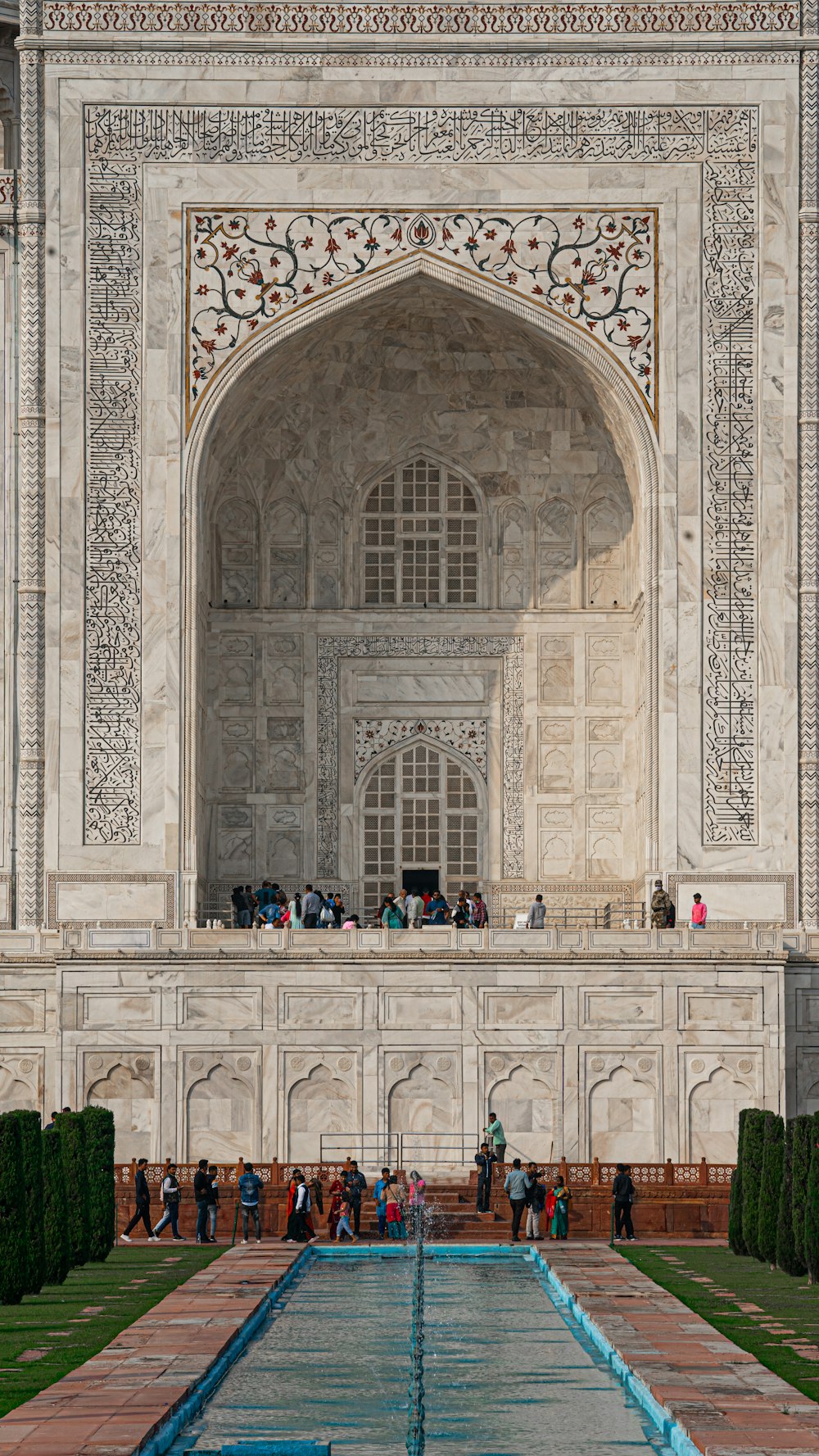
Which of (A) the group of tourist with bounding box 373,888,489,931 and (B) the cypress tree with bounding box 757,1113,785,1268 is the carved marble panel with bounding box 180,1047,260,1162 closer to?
(A) the group of tourist with bounding box 373,888,489,931

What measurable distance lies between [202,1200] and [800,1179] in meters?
5.45

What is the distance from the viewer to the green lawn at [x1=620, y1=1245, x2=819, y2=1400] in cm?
1035

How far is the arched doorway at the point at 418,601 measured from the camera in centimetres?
2381

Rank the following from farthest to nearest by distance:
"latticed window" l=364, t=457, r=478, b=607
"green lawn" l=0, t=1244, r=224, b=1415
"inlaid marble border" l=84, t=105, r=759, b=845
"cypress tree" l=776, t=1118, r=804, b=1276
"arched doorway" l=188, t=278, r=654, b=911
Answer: "latticed window" l=364, t=457, r=478, b=607 < "arched doorway" l=188, t=278, r=654, b=911 < "inlaid marble border" l=84, t=105, r=759, b=845 < "cypress tree" l=776, t=1118, r=804, b=1276 < "green lawn" l=0, t=1244, r=224, b=1415

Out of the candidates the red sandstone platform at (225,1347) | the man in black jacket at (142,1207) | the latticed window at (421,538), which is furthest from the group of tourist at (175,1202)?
the latticed window at (421,538)

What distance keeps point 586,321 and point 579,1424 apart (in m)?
14.5

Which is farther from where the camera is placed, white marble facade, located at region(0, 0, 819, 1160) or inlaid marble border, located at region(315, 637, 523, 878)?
inlaid marble border, located at region(315, 637, 523, 878)

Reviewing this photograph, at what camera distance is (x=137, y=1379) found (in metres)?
9.59

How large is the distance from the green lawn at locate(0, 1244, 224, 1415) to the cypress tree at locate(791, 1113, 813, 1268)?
12.8 ft

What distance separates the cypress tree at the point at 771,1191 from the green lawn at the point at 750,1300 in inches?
5.7

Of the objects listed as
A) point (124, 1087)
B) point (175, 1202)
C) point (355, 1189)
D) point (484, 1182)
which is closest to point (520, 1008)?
point (484, 1182)

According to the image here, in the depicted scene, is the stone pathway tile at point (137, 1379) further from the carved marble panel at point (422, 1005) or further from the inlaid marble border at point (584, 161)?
the inlaid marble border at point (584, 161)

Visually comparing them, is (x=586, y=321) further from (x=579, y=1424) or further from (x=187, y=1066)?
(x=579, y=1424)

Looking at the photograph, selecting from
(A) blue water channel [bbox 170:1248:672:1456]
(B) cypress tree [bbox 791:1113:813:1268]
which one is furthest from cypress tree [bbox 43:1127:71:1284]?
(B) cypress tree [bbox 791:1113:813:1268]
